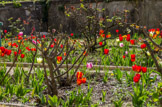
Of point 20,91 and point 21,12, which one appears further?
point 21,12

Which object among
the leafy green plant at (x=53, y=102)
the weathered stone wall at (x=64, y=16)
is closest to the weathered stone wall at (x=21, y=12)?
the weathered stone wall at (x=64, y=16)

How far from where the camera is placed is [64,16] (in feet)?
36.4

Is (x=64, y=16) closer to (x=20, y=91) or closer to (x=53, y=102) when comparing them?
(x=20, y=91)

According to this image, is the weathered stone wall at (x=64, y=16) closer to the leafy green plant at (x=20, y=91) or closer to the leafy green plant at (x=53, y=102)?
the leafy green plant at (x=20, y=91)

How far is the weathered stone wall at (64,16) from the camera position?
964cm

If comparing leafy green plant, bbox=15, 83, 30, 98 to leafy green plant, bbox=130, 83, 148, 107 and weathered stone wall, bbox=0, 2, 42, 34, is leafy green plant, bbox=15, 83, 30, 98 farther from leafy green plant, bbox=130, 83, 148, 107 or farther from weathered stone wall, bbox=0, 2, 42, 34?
weathered stone wall, bbox=0, 2, 42, 34

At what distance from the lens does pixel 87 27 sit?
7512mm

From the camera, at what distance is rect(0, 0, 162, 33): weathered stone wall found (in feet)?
31.6

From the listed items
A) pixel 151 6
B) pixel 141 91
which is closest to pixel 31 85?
pixel 141 91

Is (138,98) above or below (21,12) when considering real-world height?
below

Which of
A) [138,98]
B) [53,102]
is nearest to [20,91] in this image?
[53,102]

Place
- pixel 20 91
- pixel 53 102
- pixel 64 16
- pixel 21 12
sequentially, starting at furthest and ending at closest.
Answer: pixel 21 12
pixel 64 16
pixel 20 91
pixel 53 102

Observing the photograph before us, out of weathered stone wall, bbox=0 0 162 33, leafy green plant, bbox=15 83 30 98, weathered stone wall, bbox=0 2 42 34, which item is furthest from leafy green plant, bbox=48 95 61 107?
weathered stone wall, bbox=0 2 42 34

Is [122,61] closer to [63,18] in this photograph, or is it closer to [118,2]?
[118,2]
